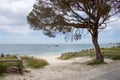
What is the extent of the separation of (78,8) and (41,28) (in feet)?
12.3

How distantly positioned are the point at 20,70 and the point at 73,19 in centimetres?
822

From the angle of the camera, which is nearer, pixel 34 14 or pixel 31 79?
pixel 31 79

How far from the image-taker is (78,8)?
23.4 m

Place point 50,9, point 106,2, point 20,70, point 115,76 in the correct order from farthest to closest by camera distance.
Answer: point 50,9, point 106,2, point 20,70, point 115,76

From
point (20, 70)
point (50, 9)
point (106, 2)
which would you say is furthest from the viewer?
point (50, 9)

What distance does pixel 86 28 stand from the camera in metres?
24.4

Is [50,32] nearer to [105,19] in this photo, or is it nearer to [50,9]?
[50,9]

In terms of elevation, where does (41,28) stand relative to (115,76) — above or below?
above

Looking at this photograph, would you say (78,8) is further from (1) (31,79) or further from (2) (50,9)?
(1) (31,79)

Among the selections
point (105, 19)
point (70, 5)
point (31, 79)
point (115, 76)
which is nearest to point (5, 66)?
point (31, 79)

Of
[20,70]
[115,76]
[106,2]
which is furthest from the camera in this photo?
[106,2]

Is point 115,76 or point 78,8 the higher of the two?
point 78,8

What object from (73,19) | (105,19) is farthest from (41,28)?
(105,19)

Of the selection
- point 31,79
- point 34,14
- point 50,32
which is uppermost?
point 34,14
